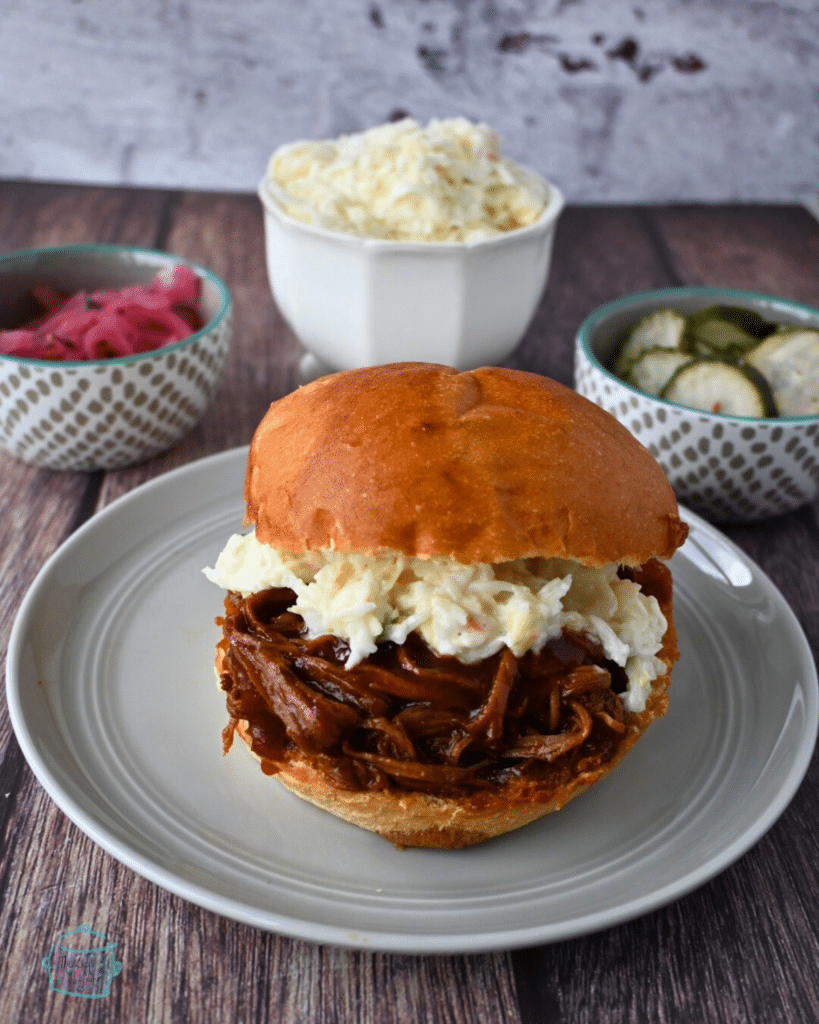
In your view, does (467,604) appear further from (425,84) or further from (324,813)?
(425,84)

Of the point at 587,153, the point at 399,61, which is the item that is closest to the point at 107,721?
the point at 399,61

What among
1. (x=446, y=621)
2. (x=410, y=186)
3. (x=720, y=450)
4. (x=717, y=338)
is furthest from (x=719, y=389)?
(x=446, y=621)

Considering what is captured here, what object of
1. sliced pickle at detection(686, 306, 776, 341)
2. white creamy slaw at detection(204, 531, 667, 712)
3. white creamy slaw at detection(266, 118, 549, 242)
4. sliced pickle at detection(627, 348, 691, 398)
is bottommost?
sliced pickle at detection(627, 348, 691, 398)

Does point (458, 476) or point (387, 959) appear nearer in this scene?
point (387, 959)

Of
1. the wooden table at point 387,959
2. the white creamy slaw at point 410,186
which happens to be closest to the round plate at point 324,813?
the wooden table at point 387,959

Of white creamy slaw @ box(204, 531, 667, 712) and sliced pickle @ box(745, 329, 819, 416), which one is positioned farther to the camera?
sliced pickle @ box(745, 329, 819, 416)

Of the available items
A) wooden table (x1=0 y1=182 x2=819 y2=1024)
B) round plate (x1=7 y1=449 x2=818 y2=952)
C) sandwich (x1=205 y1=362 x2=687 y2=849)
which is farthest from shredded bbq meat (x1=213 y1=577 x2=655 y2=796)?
wooden table (x1=0 y1=182 x2=819 y2=1024)

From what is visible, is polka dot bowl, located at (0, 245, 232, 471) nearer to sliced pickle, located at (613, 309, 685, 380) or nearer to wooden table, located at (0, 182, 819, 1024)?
wooden table, located at (0, 182, 819, 1024)

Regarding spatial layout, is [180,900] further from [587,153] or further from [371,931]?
[587,153]
